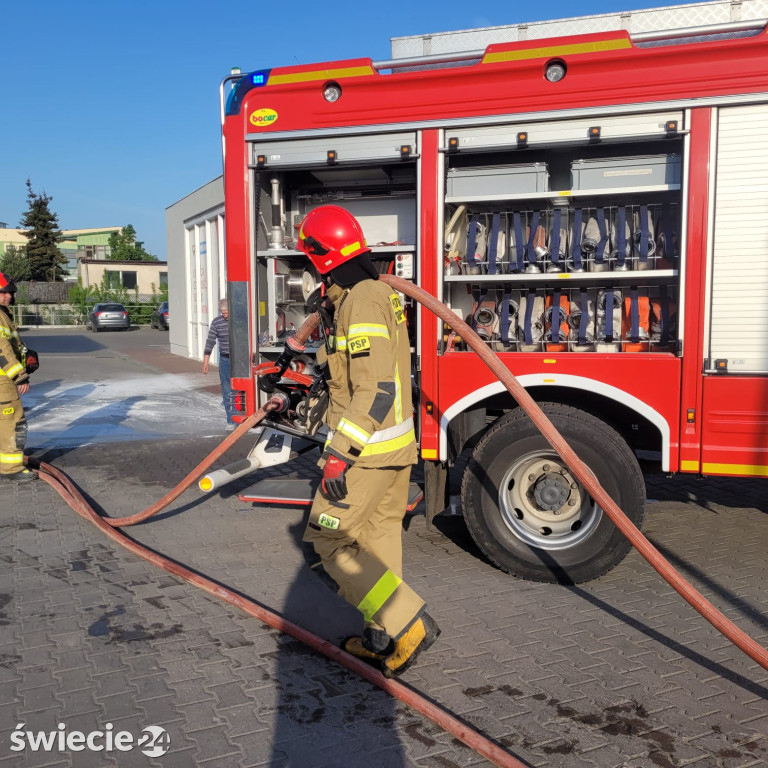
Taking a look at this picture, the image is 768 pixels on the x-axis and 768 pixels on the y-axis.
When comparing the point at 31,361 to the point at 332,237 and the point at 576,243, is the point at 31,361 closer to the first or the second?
the point at 332,237

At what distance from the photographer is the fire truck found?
14.0ft

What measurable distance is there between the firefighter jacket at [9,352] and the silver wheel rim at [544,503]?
492 centimetres

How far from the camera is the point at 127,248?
240 ft

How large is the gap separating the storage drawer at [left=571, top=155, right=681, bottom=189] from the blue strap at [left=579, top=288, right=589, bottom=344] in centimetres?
67

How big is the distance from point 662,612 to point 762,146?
8.55 feet

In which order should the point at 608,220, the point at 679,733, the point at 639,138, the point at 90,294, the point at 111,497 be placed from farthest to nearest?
1. the point at 90,294
2. the point at 111,497
3. the point at 608,220
4. the point at 639,138
5. the point at 679,733

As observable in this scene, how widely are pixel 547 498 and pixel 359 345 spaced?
6.43 feet

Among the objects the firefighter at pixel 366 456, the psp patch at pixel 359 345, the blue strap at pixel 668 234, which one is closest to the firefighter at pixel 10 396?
the firefighter at pixel 366 456

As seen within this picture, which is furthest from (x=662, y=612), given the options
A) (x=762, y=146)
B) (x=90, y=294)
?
(x=90, y=294)

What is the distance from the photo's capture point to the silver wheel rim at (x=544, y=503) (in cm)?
464

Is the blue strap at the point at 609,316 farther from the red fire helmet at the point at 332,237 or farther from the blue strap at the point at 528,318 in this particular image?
the red fire helmet at the point at 332,237

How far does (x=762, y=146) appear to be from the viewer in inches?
164

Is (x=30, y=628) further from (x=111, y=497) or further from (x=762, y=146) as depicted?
(x=762, y=146)

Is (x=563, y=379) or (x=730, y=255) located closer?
(x=730, y=255)
